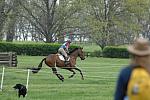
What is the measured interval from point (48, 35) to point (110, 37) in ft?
34.9

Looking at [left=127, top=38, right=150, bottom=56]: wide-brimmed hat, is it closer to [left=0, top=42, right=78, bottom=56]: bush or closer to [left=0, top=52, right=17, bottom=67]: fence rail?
[left=0, top=52, right=17, bottom=67]: fence rail

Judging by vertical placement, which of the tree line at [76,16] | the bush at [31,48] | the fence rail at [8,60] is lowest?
the fence rail at [8,60]

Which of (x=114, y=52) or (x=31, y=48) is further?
(x=114, y=52)

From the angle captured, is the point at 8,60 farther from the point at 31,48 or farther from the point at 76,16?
the point at 76,16

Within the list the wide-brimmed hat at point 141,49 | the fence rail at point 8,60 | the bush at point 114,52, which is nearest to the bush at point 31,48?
the bush at point 114,52

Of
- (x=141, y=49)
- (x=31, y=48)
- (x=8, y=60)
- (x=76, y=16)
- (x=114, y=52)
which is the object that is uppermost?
(x=76, y=16)

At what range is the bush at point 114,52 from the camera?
5961 cm

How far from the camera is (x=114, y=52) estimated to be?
2371 inches

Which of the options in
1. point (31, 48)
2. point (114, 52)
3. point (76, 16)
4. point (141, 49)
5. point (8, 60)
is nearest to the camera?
point (141, 49)

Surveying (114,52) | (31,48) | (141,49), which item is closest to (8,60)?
(31,48)

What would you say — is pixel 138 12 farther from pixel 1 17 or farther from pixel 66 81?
pixel 66 81

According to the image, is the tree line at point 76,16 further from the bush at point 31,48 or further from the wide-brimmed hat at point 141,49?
the wide-brimmed hat at point 141,49

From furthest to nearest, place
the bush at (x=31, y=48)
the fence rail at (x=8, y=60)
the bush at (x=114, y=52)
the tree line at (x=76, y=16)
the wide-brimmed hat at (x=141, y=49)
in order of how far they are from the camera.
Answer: the tree line at (x=76, y=16)
the bush at (x=114, y=52)
the bush at (x=31, y=48)
the fence rail at (x=8, y=60)
the wide-brimmed hat at (x=141, y=49)

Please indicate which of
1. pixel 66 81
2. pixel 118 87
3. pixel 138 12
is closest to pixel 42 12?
pixel 138 12
